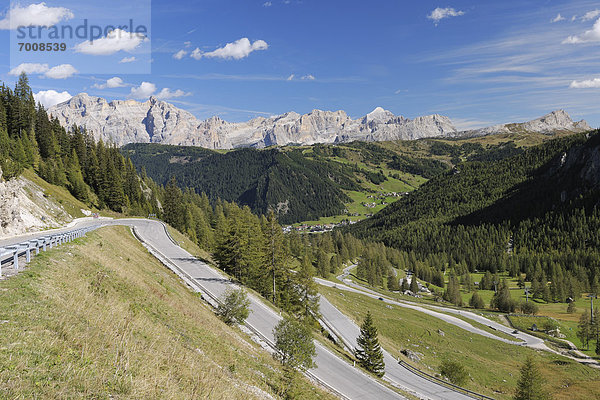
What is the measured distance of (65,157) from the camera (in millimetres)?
89375

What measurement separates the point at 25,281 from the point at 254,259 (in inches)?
1570

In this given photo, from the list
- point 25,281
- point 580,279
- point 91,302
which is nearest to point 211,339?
point 91,302

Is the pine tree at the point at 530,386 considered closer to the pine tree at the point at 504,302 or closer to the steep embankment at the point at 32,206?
the steep embankment at the point at 32,206

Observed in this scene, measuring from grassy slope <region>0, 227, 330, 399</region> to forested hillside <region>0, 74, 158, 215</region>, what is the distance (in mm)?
65427

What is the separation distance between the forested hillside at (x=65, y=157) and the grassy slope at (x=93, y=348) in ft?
215

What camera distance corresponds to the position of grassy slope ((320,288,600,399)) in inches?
2290

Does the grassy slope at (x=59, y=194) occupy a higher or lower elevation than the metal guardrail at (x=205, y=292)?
higher

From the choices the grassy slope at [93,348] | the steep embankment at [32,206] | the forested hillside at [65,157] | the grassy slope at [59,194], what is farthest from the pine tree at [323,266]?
the grassy slope at [93,348]

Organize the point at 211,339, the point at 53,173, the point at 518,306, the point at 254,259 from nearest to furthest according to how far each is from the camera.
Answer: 1. the point at 211,339
2. the point at 254,259
3. the point at 53,173
4. the point at 518,306

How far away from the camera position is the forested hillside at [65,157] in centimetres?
7581

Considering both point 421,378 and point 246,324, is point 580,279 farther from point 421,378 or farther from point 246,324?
point 246,324

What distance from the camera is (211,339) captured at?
21.2 meters

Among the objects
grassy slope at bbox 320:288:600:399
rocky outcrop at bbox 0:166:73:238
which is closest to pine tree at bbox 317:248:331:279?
grassy slope at bbox 320:288:600:399

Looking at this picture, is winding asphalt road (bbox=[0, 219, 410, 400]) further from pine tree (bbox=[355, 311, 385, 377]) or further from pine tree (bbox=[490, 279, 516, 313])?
pine tree (bbox=[490, 279, 516, 313])
